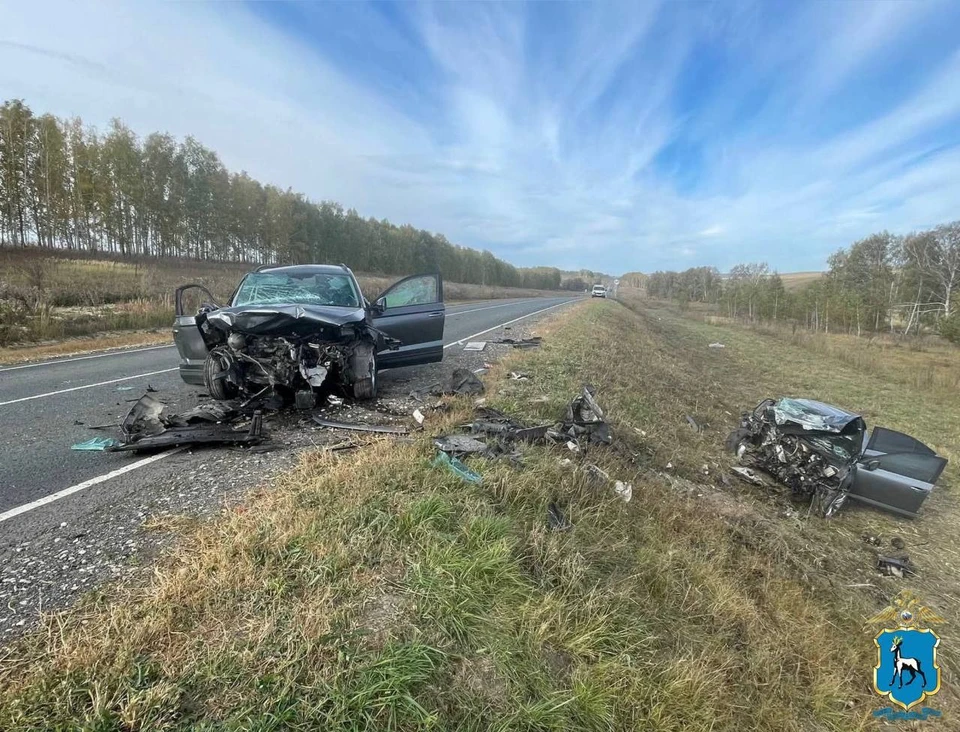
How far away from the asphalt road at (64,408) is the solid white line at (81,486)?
2.7 inches

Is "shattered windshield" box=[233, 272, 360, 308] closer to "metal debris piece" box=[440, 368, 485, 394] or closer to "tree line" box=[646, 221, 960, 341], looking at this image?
→ "metal debris piece" box=[440, 368, 485, 394]

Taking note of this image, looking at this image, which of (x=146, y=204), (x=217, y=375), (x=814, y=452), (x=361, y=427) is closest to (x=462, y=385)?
(x=361, y=427)

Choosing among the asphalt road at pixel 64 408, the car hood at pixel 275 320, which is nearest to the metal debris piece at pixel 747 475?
the asphalt road at pixel 64 408

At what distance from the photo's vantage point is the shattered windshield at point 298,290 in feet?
18.4

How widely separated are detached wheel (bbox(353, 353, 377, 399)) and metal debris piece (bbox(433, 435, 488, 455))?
153cm

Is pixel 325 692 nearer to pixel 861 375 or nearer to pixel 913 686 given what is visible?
pixel 913 686

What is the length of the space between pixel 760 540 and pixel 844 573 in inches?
37.1

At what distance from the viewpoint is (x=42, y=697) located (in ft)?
5.12

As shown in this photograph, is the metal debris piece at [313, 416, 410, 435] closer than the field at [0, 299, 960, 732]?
No

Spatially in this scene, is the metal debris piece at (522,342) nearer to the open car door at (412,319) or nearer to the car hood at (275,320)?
the open car door at (412,319)

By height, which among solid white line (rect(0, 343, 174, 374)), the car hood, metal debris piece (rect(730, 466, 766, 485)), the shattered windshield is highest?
the shattered windshield

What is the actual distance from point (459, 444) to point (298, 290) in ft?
10.8

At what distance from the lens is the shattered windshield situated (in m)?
5.59

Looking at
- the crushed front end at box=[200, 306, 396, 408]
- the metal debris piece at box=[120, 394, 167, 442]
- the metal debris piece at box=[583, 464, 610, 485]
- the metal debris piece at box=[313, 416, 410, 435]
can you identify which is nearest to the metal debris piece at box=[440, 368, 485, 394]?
the metal debris piece at box=[313, 416, 410, 435]
